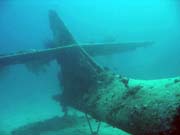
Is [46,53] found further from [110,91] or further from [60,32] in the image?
[110,91]

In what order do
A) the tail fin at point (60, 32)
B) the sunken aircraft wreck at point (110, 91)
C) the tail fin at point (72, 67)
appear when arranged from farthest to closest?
the tail fin at point (60, 32) < the tail fin at point (72, 67) < the sunken aircraft wreck at point (110, 91)

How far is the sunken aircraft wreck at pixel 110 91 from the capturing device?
5.17 metres

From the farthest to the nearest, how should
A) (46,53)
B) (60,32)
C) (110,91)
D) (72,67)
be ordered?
(60,32)
(46,53)
(72,67)
(110,91)

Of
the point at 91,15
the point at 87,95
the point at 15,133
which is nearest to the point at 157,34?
the point at 91,15

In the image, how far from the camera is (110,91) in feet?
26.0

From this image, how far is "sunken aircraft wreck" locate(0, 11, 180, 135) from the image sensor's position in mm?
5172

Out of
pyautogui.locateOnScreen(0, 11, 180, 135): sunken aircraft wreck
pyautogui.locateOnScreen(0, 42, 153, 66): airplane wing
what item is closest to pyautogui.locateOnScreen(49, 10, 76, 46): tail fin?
pyautogui.locateOnScreen(0, 11, 180, 135): sunken aircraft wreck

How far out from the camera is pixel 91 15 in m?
119

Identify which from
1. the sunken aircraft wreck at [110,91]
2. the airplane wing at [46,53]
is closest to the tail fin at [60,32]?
the sunken aircraft wreck at [110,91]

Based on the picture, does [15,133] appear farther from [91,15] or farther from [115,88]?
[91,15]

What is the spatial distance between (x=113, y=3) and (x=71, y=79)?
11544 cm

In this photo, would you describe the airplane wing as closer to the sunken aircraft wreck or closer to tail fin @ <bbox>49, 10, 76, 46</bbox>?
the sunken aircraft wreck

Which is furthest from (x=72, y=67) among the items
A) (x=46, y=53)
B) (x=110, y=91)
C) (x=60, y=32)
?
(x=110, y=91)

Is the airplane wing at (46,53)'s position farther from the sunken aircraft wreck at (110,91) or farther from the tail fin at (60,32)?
the tail fin at (60,32)
